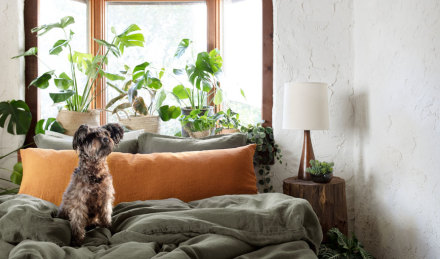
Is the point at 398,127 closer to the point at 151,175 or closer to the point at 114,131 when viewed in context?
the point at 151,175

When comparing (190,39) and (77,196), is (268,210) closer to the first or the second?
(77,196)

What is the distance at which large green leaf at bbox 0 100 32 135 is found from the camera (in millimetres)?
2881

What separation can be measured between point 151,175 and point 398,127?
1469 millimetres

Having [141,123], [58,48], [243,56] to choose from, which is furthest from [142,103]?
[243,56]

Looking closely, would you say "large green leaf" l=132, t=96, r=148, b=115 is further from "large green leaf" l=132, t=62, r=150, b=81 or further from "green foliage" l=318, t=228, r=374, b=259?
"green foliage" l=318, t=228, r=374, b=259

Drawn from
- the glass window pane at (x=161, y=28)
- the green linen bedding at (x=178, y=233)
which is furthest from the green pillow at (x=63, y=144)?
the glass window pane at (x=161, y=28)

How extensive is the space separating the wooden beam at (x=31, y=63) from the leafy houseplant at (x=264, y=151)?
5.35 feet

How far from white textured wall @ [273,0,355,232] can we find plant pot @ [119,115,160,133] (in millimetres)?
995

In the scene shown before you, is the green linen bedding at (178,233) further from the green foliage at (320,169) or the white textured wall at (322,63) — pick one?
the white textured wall at (322,63)

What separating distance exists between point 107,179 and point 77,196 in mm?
139

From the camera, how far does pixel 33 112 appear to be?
320cm

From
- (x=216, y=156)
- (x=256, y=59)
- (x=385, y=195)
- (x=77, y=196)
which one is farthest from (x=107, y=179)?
(x=256, y=59)

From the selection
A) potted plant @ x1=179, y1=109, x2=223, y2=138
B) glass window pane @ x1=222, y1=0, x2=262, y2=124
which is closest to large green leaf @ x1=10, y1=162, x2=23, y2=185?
potted plant @ x1=179, y1=109, x2=223, y2=138

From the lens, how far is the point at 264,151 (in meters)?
3.04
